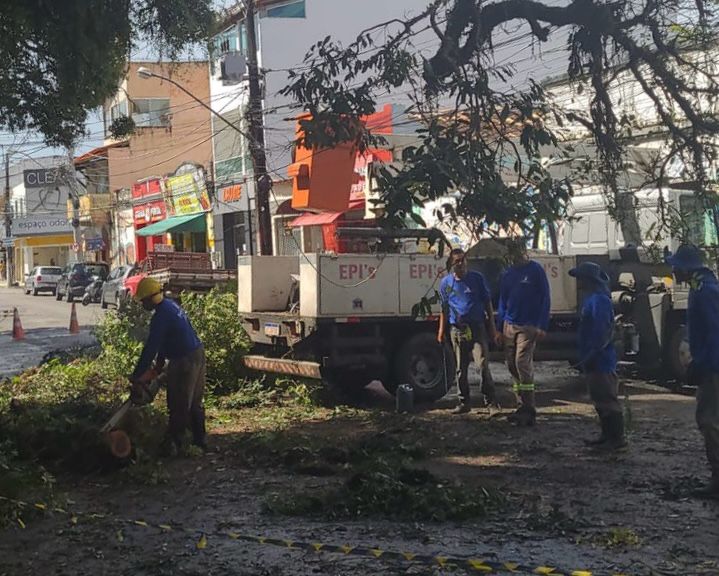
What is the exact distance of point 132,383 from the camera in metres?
7.51

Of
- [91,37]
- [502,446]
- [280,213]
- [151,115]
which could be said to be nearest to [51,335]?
[280,213]

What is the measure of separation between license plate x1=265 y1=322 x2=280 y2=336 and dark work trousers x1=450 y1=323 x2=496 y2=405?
213 centimetres

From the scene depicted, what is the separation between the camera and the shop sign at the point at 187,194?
38.3 metres

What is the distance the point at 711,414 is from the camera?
629 centimetres

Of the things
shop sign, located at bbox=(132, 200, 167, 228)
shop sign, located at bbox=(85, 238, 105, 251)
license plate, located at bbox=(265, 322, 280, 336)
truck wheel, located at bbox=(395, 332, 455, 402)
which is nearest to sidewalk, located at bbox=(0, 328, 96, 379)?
license plate, located at bbox=(265, 322, 280, 336)

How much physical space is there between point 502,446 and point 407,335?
293 centimetres

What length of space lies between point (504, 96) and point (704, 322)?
2.13 m

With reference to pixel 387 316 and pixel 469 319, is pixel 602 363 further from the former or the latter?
pixel 387 316

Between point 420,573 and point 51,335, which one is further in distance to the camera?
point 51,335

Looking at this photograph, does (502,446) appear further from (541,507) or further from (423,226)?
(423,226)

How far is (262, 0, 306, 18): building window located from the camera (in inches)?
1325

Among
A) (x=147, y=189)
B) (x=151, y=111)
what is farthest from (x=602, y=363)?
(x=151, y=111)

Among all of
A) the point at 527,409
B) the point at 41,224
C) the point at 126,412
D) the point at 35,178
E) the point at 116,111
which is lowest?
the point at 527,409

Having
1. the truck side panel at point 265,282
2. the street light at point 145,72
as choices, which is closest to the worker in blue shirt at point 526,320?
the truck side panel at point 265,282
